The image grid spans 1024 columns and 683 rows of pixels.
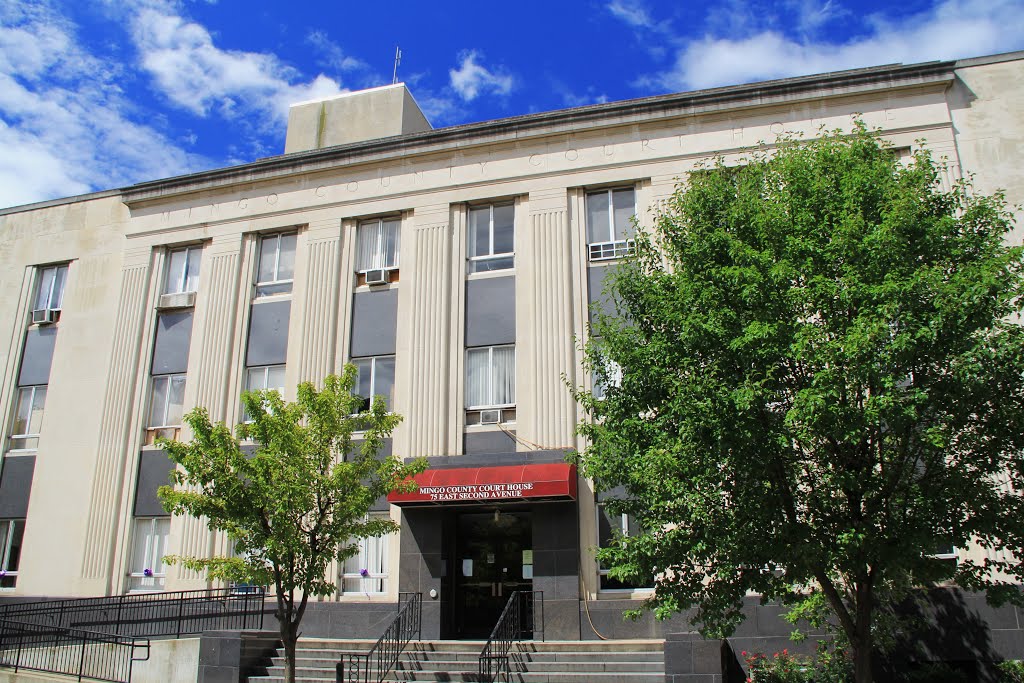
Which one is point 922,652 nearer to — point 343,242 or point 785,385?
point 785,385

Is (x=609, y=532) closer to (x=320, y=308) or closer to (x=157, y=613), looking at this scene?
(x=320, y=308)

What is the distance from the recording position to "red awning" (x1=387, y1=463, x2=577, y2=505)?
16.4 meters

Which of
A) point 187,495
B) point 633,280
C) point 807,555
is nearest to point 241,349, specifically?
point 187,495

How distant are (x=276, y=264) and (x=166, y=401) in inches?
182

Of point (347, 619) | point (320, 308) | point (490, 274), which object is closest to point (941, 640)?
point (347, 619)

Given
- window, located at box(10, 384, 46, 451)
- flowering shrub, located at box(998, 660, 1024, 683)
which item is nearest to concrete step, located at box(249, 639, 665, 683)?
flowering shrub, located at box(998, 660, 1024, 683)

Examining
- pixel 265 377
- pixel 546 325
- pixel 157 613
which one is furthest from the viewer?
pixel 265 377

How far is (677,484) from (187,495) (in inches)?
303

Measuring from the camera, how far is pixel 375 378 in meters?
20.0

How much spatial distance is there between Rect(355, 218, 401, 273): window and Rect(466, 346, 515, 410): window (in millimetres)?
3629

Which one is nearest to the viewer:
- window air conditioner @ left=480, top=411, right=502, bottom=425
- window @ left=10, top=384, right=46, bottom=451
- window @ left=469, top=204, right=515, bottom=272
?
window air conditioner @ left=480, top=411, right=502, bottom=425

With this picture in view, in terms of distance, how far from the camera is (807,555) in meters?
10.1

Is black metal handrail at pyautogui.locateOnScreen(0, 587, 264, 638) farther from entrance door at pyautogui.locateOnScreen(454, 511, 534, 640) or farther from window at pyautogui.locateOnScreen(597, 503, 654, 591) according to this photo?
window at pyautogui.locateOnScreen(597, 503, 654, 591)

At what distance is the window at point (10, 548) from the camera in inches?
833
